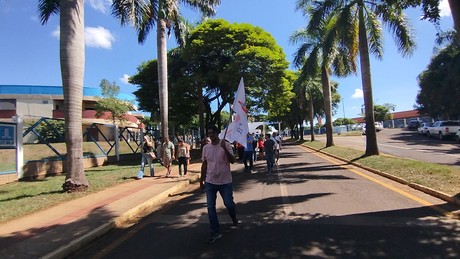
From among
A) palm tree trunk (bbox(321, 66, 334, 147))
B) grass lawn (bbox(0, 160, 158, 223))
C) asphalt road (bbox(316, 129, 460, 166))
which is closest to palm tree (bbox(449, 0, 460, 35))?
asphalt road (bbox(316, 129, 460, 166))

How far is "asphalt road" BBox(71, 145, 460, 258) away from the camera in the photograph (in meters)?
5.39

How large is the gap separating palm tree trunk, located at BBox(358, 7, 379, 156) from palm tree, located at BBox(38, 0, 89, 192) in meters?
12.4

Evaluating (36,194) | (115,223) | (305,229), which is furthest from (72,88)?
(305,229)

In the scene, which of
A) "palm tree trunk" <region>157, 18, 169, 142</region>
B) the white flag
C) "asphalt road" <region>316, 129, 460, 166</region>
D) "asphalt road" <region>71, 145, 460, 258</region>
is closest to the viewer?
"asphalt road" <region>71, 145, 460, 258</region>

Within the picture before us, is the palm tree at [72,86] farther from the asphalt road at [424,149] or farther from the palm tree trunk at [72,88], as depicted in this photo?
the asphalt road at [424,149]

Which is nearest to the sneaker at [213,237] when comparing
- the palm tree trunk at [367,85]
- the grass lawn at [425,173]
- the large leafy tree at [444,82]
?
the grass lawn at [425,173]

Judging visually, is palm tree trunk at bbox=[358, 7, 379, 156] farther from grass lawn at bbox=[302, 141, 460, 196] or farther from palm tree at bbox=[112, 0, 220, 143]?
palm tree at bbox=[112, 0, 220, 143]

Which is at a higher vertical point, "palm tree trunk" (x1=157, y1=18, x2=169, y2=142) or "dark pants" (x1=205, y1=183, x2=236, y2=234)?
"palm tree trunk" (x1=157, y1=18, x2=169, y2=142)

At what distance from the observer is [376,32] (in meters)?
19.5

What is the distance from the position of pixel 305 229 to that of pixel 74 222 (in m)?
4.42

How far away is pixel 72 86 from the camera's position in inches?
445

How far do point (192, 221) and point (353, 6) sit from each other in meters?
14.9

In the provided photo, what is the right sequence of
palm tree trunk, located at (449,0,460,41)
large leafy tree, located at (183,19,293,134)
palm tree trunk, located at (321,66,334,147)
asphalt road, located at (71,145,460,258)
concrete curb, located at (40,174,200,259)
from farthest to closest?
palm tree trunk, located at (321,66,334,147) < large leafy tree, located at (183,19,293,134) < palm tree trunk, located at (449,0,460,41) < concrete curb, located at (40,174,200,259) < asphalt road, located at (71,145,460,258)

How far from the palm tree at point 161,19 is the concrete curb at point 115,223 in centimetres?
762
